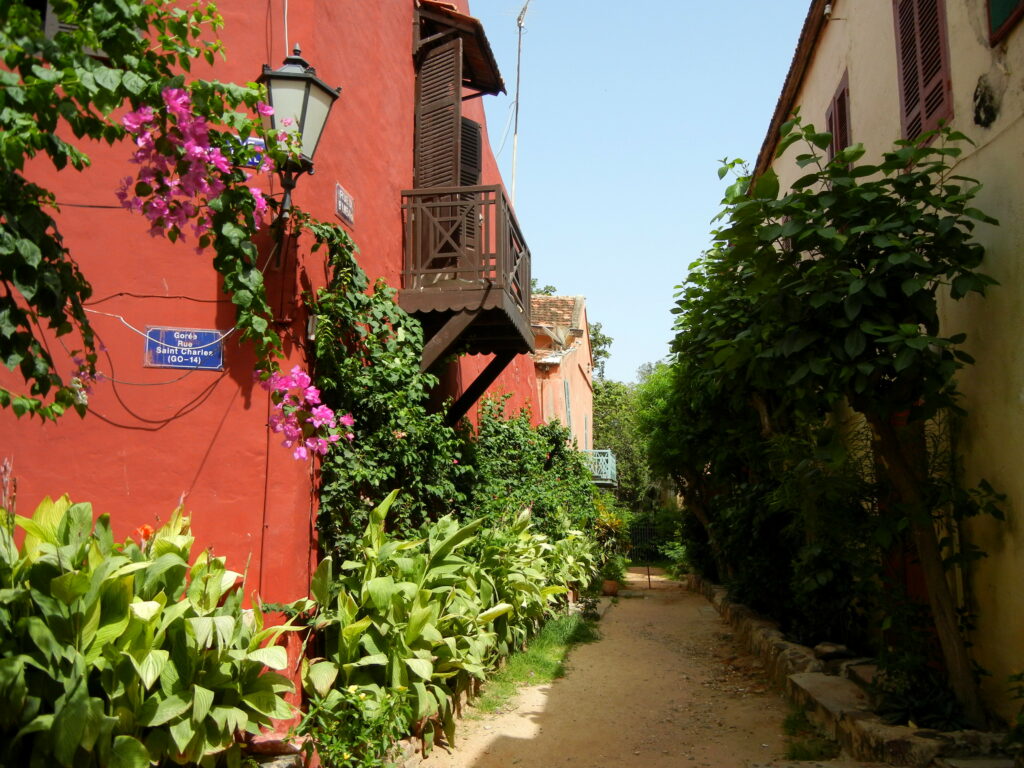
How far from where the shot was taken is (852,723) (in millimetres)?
5336

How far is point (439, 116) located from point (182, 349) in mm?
4109

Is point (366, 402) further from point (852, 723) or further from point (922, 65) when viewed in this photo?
point (922, 65)

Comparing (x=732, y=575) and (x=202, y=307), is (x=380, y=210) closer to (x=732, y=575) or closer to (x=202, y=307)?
(x=202, y=307)

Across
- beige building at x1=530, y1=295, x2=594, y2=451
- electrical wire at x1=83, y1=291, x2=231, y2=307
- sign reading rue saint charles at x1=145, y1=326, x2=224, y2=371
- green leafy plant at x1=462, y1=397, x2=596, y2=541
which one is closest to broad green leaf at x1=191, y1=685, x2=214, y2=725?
sign reading rue saint charles at x1=145, y1=326, x2=224, y2=371

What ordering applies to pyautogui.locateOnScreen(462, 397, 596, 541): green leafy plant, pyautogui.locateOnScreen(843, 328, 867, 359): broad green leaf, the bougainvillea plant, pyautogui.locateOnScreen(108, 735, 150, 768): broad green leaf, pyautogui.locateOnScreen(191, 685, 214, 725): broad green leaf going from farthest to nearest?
1. pyautogui.locateOnScreen(462, 397, 596, 541): green leafy plant
2. pyautogui.locateOnScreen(843, 328, 867, 359): broad green leaf
3. pyautogui.locateOnScreen(191, 685, 214, 725): broad green leaf
4. pyautogui.locateOnScreen(108, 735, 150, 768): broad green leaf
5. the bougainvillea plant

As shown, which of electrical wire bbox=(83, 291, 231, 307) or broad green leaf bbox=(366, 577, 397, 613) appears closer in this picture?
broad green leaf bbox=(366, 577, 397, 613)

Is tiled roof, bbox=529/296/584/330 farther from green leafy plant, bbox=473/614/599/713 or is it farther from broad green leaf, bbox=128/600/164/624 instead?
broad green leaf, bbox=128/600/164/624

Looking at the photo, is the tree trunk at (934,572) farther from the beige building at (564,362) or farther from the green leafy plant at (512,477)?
the beige building at (564,362)

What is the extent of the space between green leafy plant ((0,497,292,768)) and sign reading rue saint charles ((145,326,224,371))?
1416 mm

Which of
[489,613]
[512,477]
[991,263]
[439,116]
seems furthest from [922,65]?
[512,477]

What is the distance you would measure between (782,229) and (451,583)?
11.0 feet

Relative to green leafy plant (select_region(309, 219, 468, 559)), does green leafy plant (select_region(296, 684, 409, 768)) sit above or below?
below

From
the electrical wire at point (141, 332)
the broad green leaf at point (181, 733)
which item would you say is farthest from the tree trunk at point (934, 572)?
the electrical wire at point (141, 332)

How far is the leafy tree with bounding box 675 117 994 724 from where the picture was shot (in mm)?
4730
